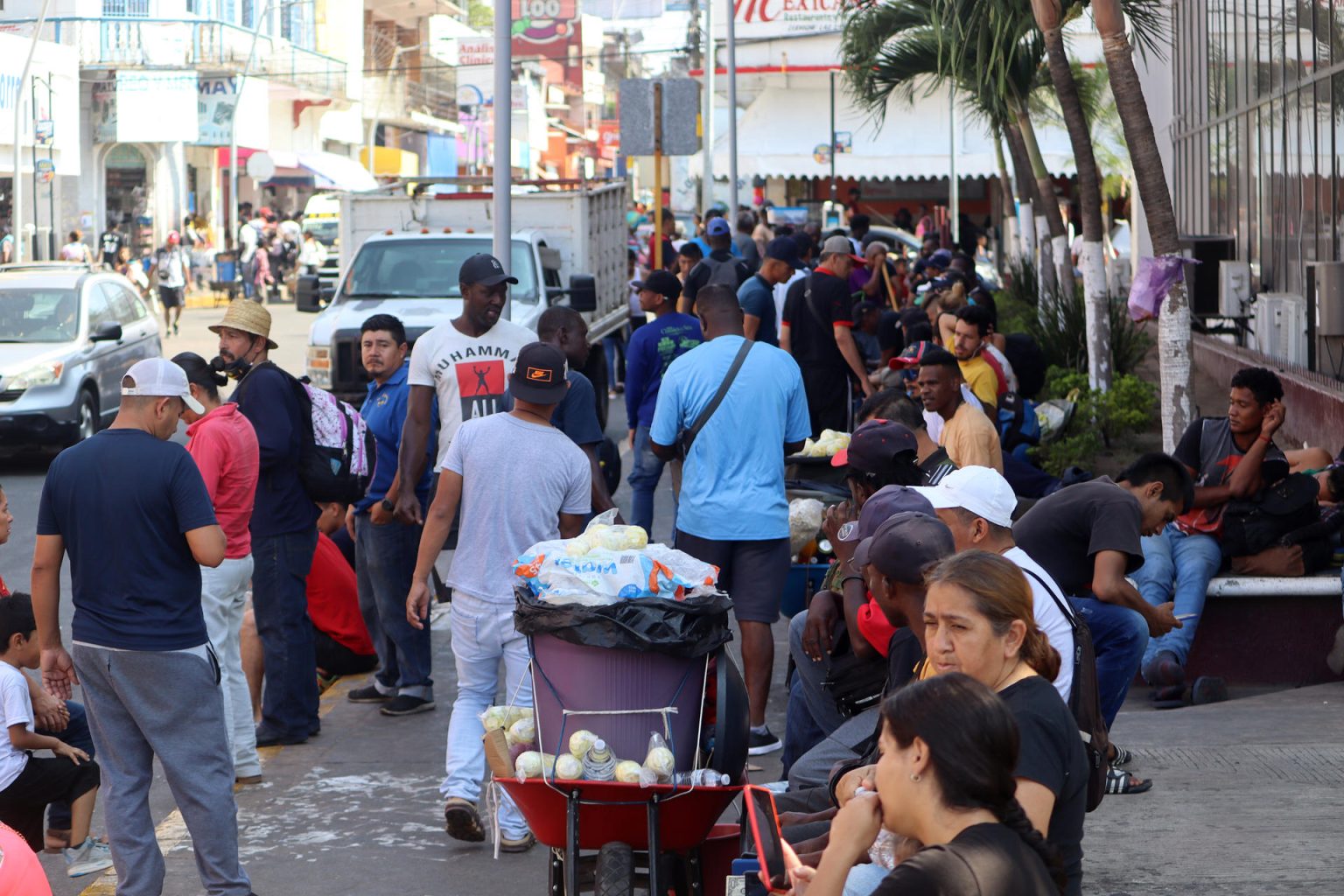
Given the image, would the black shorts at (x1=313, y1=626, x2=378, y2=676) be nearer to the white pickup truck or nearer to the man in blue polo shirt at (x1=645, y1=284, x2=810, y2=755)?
the man in blue polo shirt at (x1=645, y1=284, x2=810, y2=755)

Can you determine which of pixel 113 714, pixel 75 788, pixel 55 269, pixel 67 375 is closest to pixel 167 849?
pixel 75 788

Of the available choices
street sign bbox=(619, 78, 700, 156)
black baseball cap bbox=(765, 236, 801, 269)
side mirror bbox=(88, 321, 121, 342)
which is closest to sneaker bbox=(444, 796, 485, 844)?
black baseball cap bbox=(765, 236, 801, 269)

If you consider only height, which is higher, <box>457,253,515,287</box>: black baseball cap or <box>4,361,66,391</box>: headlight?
<box>457,253,515,287</box>: black baseball cap

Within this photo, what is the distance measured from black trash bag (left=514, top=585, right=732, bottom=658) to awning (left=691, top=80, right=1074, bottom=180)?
4239 centimetres

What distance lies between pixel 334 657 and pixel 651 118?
11.3m

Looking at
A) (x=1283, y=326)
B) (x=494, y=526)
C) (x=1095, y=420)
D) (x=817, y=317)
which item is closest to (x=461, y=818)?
(x=494, y=526)

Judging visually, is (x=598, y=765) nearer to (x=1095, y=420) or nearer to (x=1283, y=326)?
(x=1095, y=420)

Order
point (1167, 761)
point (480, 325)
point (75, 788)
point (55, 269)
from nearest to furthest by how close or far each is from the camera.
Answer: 1. point (75, 788)
2. point (1167, 761)
3. point (480, 325)
4. point (55, 269)

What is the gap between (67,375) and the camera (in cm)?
1608

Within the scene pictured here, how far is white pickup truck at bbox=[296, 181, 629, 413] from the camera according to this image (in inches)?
611

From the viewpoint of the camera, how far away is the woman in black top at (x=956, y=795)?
3.02m

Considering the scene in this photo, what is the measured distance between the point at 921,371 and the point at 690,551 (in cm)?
151

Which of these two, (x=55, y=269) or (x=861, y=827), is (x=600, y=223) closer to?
(x=55, y=269)

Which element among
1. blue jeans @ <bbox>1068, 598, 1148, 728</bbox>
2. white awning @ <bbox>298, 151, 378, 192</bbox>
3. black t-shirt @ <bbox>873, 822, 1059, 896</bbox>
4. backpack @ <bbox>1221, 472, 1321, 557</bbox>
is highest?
white awning @ <bbox>298, 151, 378, 192</bbox>
